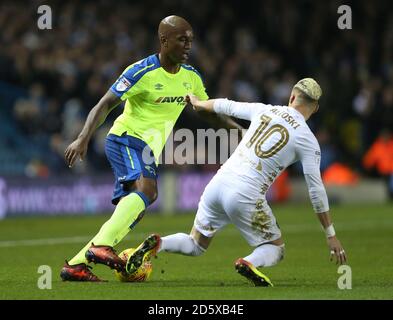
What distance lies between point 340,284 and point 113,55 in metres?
13.7

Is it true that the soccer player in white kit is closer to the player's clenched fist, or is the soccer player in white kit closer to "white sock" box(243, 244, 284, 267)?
"white sock" box(243, 244, 284, 267)

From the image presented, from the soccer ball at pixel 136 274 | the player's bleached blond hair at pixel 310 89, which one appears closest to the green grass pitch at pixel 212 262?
the soccer ball at pixel 136 274

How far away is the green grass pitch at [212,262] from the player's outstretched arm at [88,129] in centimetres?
110

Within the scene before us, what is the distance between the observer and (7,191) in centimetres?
1858

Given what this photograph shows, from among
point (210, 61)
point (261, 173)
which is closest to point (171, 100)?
point (261, 173)

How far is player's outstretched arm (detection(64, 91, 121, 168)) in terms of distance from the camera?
8766 mm

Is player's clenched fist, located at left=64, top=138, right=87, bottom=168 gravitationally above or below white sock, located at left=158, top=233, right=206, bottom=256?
above

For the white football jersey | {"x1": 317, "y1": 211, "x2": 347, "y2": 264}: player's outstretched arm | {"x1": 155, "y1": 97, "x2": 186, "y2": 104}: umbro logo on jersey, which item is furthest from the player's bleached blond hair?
{"x1": 155, "y1": 97, "x2": 186, "y2": 104}: umbro logo on jersey

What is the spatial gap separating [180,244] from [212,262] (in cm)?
263

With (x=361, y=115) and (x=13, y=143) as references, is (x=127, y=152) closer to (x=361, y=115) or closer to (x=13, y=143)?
(x=13, y=143)

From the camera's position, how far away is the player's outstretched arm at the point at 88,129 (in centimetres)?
877

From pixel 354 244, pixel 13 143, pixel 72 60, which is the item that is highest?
pixel 72 60

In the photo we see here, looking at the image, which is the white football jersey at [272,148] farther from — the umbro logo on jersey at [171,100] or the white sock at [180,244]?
the umbro logo on jersey at [171,100]
